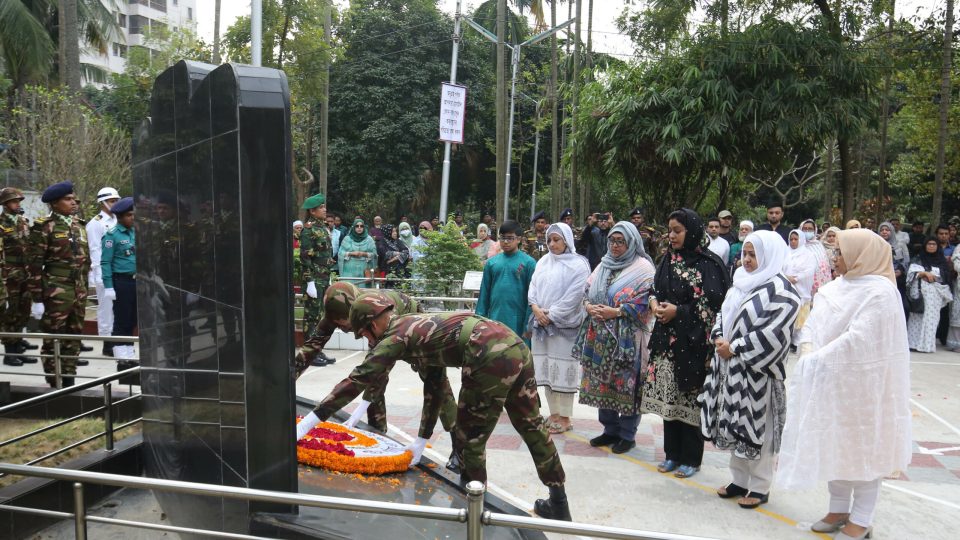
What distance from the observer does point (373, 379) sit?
3.95m

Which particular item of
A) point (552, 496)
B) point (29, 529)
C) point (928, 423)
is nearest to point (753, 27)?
point (928, 423)

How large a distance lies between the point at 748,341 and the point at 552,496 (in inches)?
62.8

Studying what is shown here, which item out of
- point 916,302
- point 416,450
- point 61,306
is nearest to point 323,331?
point 416,450

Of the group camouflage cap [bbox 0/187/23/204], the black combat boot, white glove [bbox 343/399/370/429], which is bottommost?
the black combat boot

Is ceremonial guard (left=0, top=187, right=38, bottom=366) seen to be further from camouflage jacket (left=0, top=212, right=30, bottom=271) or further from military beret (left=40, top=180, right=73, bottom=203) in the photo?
military beret (left=40, top=180, right=73, bottom=203)

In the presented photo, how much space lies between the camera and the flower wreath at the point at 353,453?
4.47 metres

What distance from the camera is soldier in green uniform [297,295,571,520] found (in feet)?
13.2

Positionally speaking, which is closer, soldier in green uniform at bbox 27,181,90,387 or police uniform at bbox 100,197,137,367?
soldier in green uniform at bbox 27,181,90,387

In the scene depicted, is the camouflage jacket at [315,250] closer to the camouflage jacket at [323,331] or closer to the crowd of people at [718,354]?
the crowd of people at [718,354]

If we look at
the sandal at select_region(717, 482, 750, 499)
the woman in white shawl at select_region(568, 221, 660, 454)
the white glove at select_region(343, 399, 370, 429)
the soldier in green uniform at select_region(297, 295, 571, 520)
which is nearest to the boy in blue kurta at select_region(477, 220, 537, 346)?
the woman in white shawl at select_region(568, 221, 660, 454)

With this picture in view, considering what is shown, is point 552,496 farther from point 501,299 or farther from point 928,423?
point 928,423

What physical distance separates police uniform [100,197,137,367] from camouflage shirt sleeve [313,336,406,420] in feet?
15.5

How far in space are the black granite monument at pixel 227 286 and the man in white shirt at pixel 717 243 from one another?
318 inches

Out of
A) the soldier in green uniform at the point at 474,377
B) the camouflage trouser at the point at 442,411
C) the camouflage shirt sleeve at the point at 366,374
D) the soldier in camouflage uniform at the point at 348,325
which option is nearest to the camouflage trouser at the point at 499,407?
the soldier in green uniform at the point at 474,377
